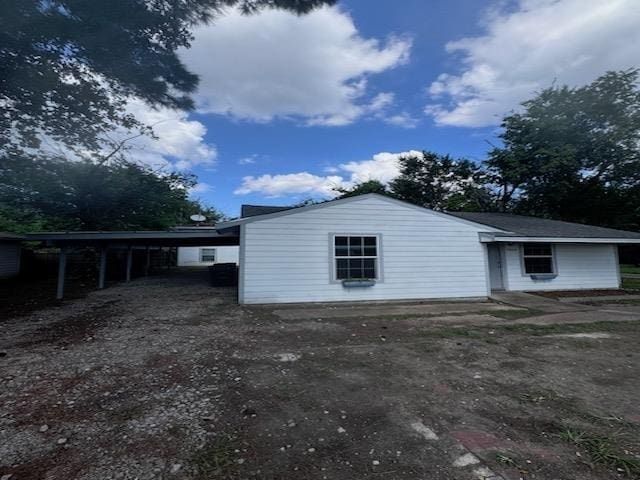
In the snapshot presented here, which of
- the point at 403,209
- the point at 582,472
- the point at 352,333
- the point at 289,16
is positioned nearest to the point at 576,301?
the point at 403,209

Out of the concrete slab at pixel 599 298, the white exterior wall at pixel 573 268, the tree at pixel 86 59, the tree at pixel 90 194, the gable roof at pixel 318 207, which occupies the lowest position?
the concrete slab at pixel 599 298

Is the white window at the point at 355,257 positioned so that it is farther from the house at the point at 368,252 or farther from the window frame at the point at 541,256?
the window frame at the point at 541,256

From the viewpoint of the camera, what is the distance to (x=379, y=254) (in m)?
9.42

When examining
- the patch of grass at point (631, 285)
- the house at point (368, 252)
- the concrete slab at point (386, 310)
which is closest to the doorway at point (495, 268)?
the house at point (368, 252)

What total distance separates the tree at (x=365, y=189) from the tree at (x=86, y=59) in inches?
816

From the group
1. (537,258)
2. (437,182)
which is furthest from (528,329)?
(437,182)

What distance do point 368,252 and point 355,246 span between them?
438 mm

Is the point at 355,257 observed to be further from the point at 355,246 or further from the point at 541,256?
the point at 541,256

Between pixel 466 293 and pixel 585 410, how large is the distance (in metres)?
7.26

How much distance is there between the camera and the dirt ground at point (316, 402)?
225cm

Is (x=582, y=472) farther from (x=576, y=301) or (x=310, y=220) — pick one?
(x=576, y=301)

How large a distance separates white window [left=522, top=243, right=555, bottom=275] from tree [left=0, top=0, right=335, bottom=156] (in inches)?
413

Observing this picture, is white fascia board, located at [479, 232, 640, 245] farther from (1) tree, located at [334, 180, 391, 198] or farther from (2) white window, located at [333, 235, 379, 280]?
(1) tree, located at [334, 180, 391, 198]

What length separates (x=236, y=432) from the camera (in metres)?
2.65
